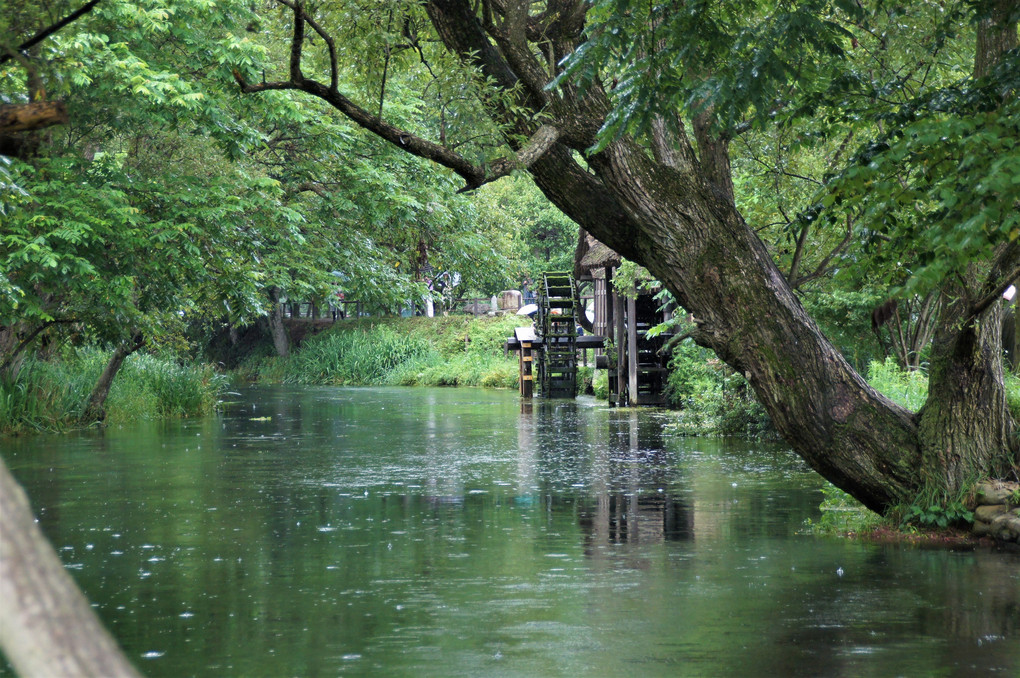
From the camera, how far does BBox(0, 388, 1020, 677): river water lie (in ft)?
20.5

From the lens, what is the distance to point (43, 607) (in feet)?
5.60

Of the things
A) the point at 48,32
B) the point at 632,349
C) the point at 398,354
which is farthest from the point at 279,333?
the point at 48,32

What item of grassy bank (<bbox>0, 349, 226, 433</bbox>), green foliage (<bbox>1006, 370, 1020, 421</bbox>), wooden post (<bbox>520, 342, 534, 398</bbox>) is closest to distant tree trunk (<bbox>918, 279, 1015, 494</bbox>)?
green foliage (<bbox>1006, 370, 1020, 421</bbox>)

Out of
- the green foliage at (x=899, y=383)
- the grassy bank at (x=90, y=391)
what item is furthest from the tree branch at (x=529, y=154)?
the grassy bank at (x=90, y=391)

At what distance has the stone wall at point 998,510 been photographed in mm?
8930

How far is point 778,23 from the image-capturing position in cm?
705

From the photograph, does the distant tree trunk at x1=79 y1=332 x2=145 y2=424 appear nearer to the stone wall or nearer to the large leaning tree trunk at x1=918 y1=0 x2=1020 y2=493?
the large leaning tree trunk at x1=918 y1=0 x2=1020 y2=493

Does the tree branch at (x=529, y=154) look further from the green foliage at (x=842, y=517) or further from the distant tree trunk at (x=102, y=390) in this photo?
the distant tree trunk at (x=102, y=390)

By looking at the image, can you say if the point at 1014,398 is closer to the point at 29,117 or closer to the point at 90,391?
the point at 29,117

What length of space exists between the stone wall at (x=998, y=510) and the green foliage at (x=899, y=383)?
12.5 ft

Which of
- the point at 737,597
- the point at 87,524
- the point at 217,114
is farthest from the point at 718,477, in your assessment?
the point at 217,114

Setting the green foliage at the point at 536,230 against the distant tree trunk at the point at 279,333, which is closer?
the distant tree trunk at the point at 279,333

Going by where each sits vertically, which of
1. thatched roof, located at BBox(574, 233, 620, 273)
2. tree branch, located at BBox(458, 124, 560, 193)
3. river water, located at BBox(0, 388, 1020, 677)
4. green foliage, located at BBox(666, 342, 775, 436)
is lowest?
river water, located at BBox(0, 388, 1020, 677)

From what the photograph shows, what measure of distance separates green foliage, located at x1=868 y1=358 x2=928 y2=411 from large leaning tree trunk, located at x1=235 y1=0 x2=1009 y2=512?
4115mm
